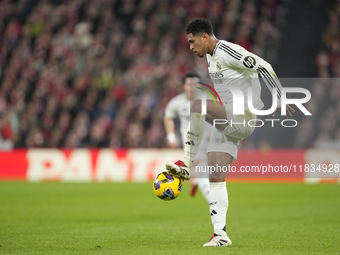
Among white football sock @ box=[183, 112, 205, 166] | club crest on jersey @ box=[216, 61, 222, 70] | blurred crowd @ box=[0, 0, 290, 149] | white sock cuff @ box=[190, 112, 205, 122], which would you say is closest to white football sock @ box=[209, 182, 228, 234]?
white football sock @ box=[183, 112, 205, 166]

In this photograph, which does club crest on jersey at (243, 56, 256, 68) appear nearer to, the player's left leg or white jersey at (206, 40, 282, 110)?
white jersey at (206, 40, 282, 110)

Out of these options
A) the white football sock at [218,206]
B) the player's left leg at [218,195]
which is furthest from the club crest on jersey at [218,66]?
the white football sock at [218,206]

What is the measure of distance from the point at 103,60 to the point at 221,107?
498 inches

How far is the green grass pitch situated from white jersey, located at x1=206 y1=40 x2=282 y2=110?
1.52 metres

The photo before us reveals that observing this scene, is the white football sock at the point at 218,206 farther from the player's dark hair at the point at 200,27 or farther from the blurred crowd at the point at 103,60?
the blurred crowd at the point at 103,60

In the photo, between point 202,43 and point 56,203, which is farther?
point 56,203

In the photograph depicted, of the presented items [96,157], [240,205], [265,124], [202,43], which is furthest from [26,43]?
[202,43]

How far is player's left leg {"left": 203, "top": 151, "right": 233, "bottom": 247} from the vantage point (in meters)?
5.34

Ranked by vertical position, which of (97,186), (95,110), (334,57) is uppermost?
(334,57)

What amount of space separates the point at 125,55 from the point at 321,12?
6413 millimetres

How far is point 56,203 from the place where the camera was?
1016cm

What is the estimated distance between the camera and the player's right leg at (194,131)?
17.2ft

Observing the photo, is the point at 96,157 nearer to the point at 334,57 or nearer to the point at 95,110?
the point at 95,110

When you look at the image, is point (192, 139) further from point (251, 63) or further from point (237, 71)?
point (251, 63)
